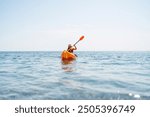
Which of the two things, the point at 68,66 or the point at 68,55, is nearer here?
the point at 68,66

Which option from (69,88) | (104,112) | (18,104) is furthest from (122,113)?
(69,88)

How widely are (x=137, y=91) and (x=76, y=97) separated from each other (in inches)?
103

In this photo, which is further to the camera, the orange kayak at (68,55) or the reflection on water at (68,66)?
the orange kayak at (68,55)

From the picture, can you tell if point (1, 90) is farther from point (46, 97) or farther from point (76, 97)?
point (76, 97)

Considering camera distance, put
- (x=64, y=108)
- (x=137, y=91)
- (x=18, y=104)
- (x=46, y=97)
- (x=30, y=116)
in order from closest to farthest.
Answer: (x=30, y=116) < (x=64, y=108) < (x=18, y=104) < (x=46, y=97) < (x=137, y=91)

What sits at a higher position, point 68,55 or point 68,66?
point 68,55

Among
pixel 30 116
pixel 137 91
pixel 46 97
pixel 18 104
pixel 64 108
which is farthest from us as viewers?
pixel 137 91

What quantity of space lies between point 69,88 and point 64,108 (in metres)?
3.19

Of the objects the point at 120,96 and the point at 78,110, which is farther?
the point at 120,96

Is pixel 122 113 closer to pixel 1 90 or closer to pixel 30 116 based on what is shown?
pixel 30 116

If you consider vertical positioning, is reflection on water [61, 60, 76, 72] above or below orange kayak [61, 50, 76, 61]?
below

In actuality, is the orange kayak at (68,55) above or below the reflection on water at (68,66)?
above

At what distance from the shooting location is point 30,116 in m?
5.18

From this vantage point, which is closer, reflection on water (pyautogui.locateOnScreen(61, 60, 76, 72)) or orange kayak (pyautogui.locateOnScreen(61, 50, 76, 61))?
reflection on water (pyautogui.locateOnScreen(61, 60, 76, 72))
